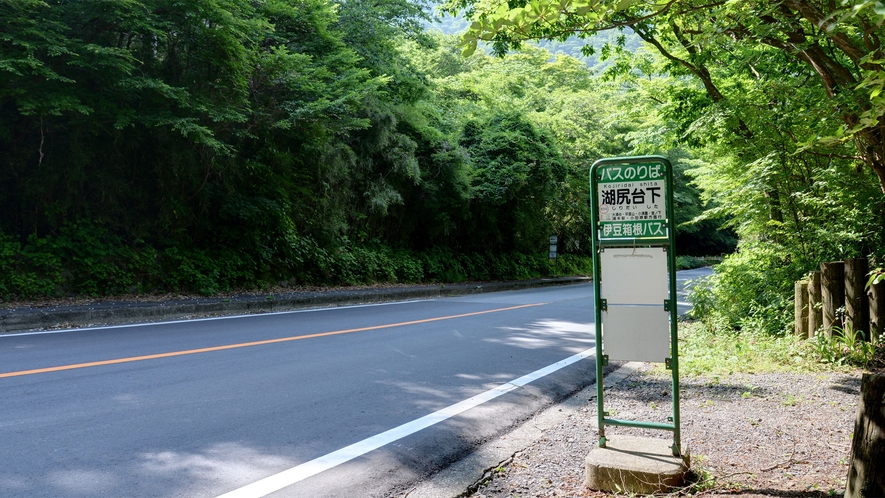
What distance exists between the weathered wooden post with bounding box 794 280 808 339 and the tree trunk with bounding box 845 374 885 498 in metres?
5.83

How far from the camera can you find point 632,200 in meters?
3.69

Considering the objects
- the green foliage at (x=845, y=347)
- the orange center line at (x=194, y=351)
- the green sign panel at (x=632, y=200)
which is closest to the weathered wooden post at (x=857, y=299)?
the green foliage at (x=845, y=347)

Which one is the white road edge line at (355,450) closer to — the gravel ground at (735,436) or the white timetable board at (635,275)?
the gravel ground at (735,436)

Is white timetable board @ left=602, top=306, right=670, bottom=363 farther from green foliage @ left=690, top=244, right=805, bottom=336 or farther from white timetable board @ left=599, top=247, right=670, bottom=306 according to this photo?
green foliage @ left=690, top=244, right=805, bottom=336

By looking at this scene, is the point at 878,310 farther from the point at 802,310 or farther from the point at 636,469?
the point at 636,469

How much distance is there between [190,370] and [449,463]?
3.63 meters

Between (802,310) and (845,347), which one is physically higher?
(802,310)

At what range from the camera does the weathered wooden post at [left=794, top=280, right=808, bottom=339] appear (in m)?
8.03

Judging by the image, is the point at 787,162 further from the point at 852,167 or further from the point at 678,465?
the point at 678,465

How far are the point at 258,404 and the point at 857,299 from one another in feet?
21.7

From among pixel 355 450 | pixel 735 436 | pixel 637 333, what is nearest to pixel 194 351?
pixel 355 450

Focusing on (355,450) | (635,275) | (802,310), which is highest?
(635,275)

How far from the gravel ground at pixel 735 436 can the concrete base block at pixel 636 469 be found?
0.11 m

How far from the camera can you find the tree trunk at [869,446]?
2.74 meters
